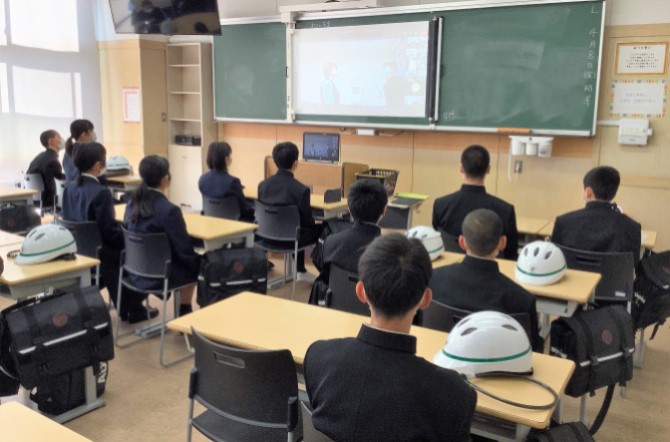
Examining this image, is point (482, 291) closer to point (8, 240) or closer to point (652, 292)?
point (652, 292)

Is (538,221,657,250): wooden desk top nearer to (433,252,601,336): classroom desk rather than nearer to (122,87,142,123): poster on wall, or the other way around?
(433,252,601,336): classroom desk

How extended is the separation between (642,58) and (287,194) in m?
3.03

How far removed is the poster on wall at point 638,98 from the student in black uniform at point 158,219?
11.8ft

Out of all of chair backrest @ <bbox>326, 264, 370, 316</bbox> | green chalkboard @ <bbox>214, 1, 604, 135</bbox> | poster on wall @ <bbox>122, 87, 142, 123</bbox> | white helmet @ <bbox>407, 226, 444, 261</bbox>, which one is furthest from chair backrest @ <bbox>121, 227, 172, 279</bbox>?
poster on wall @ <bbox>122, 87, 142, 123</bbox>

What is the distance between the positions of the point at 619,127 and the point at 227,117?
4396 millimetres

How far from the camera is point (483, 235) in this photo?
94.1 inches

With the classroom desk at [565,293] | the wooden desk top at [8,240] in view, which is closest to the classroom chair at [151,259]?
the wooden desk top at [8,240]

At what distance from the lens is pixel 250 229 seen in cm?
409

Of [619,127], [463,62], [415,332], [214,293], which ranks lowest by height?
[214,293]

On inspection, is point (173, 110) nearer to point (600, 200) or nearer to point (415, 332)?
point (600, 200)

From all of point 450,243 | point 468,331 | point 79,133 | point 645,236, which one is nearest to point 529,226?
point 645,236

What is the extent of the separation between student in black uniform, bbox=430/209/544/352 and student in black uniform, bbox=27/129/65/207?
464 cm

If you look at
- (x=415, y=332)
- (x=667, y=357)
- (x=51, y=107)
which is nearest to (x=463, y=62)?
(x=667, y=357)

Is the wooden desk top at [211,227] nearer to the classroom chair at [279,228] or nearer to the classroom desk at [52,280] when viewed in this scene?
the classroom chair at [279,228]
